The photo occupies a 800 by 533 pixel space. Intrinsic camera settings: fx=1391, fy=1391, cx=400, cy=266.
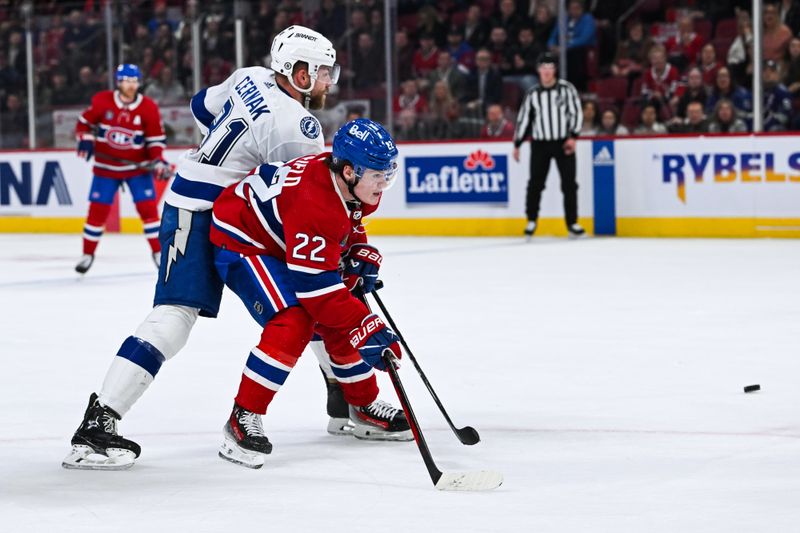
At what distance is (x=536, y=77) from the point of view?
38.9 ft

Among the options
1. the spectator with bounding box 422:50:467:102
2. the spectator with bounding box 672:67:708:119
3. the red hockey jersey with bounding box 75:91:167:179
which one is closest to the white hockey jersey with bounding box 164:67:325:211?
the red hockey jersey with bounding box 75:91:167:179

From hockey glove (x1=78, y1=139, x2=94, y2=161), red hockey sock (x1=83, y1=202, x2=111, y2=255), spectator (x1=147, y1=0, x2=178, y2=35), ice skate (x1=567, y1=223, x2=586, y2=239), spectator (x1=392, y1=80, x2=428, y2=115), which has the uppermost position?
spectator (x1=147, y1=0, x2=178, y2=35)

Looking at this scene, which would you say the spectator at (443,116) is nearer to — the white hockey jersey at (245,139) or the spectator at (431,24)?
the spectator at (431,24)

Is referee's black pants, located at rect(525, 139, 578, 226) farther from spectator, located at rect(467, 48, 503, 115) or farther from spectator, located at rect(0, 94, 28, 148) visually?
spectator, located at rect(0, 94, 28, 148)

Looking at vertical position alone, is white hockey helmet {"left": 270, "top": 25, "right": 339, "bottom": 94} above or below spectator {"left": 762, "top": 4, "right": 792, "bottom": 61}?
below

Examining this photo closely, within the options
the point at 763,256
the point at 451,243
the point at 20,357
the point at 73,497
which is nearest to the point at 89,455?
the point at 73,497

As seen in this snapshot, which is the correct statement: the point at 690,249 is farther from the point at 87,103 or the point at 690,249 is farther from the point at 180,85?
the point at 87,103

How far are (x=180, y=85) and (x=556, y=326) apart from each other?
7462 mm

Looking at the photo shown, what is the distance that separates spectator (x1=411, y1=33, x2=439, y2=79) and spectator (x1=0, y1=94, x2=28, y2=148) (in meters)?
3.88

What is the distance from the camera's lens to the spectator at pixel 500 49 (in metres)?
12.0

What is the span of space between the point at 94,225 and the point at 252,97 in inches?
208

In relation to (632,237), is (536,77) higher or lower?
higher

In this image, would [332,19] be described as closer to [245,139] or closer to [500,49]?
[500,49]

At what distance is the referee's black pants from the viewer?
1063cm
